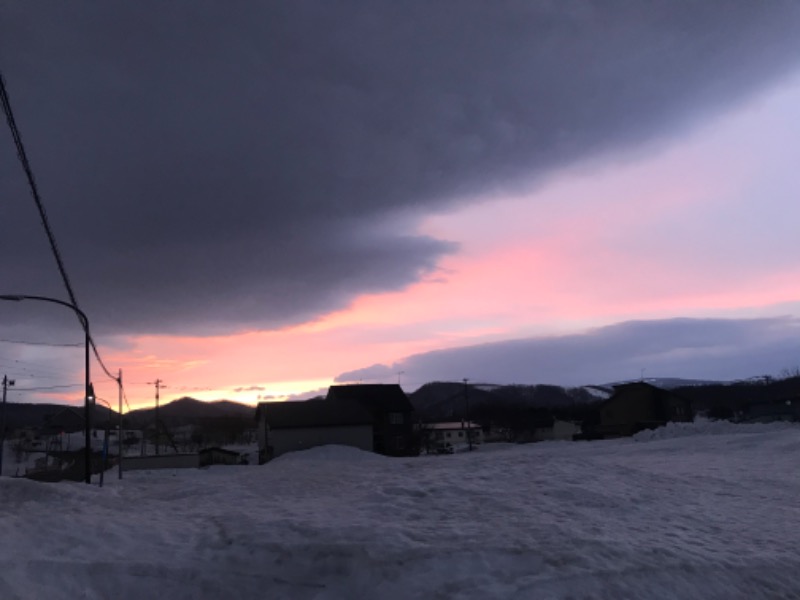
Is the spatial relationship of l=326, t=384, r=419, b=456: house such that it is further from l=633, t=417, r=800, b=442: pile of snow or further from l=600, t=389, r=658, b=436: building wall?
l=600, t=389, r=658, b=436: building wall

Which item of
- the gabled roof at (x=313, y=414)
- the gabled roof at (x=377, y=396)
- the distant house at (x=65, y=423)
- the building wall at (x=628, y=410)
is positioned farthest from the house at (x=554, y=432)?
the distant house at (x=65, y=423)

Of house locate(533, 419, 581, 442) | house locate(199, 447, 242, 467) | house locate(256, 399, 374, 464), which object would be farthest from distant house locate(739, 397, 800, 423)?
house locate(199, 447, 242, 467)

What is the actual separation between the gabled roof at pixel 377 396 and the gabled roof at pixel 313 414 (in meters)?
6.67

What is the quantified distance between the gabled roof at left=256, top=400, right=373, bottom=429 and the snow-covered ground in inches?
1653

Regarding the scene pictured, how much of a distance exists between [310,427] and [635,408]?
45.7 meters

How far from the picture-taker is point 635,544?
34.6ft

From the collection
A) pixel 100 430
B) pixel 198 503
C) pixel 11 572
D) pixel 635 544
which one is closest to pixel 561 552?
pixel 635 544

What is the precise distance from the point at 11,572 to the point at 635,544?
30.8 feet

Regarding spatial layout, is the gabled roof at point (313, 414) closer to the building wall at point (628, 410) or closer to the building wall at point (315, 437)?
the building wall at point (315, 437)

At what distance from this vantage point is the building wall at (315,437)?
5738 cm

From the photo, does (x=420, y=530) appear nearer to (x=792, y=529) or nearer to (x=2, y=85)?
(x=792, y=529)

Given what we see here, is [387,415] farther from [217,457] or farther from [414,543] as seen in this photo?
[414,543]

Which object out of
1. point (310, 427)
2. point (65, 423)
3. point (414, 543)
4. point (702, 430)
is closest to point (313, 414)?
point (310, 427)

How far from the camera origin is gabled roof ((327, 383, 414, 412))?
70.6m
